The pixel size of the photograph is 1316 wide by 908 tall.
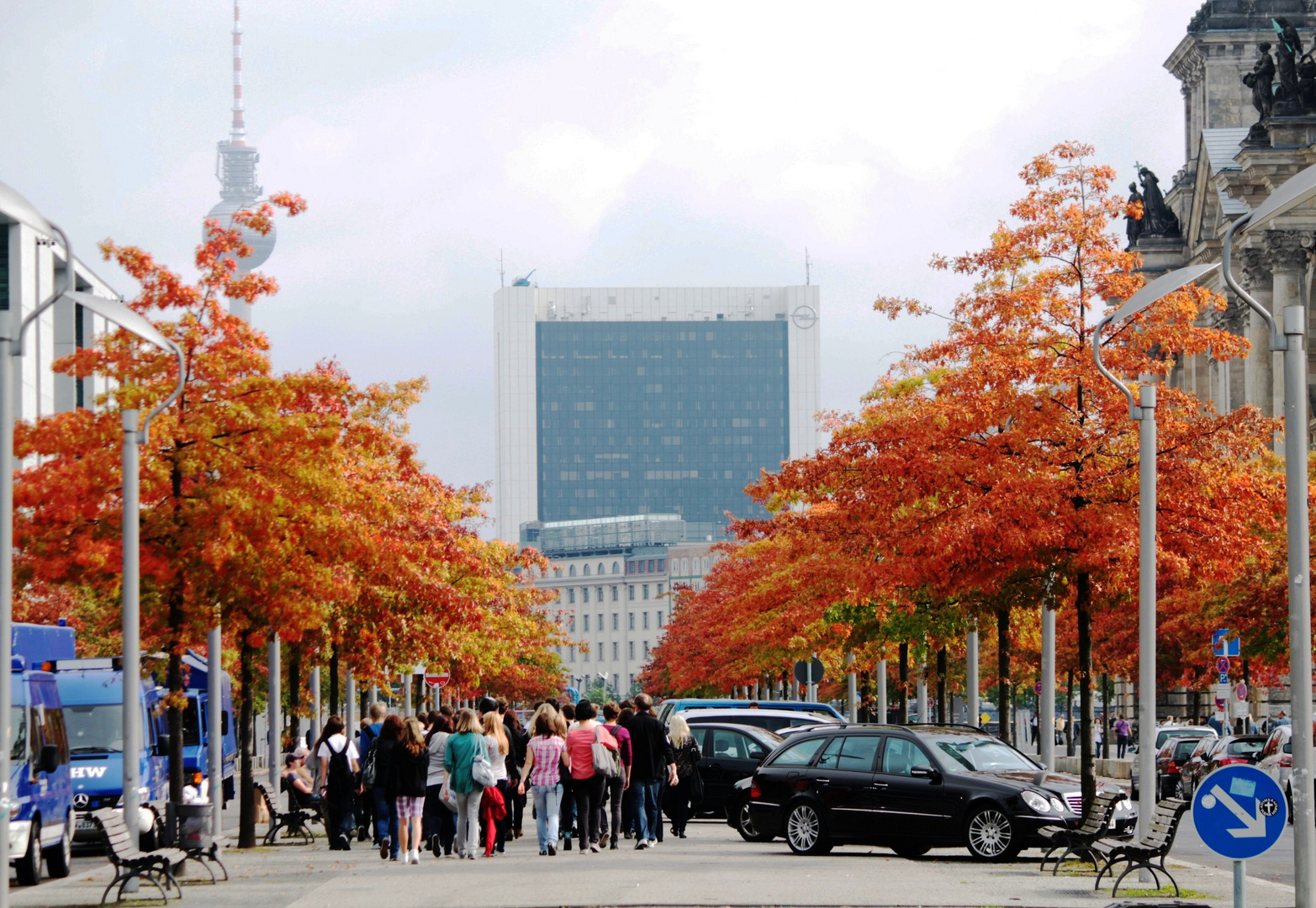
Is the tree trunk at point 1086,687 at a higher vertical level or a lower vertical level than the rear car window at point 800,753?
higher

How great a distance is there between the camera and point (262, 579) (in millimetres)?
19984

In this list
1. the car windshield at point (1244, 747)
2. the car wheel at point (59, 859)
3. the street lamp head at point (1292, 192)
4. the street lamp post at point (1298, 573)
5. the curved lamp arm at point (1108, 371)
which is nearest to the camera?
the street lamp post at point (1298, 573)

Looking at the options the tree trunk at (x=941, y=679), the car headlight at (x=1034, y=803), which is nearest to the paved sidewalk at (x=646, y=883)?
the car headlight at (x=1034, y=803)

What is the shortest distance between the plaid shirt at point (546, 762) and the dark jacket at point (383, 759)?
59.7 inches

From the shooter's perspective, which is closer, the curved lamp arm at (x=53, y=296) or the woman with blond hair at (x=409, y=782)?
the curved lamp arm at (x=53, y=296)

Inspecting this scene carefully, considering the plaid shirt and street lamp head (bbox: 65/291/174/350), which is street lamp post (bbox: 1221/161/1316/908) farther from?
street lamp head (bbox: 65/291/174/350)

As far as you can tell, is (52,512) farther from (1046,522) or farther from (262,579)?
(1046,522)

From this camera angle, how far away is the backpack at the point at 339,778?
21859 millimetres

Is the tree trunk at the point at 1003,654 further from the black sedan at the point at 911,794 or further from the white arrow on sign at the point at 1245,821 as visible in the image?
the white arrow on sign at the point at 1245,821

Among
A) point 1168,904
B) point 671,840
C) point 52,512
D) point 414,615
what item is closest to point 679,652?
point 414,615

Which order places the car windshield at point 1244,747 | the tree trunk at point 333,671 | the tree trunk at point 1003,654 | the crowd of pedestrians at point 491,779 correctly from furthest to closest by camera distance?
the tree trunk at point 333,671, the car windshield at point 1244,747, the tree trunk at point 1003,654, the crowd of pedestrians at point 491,779

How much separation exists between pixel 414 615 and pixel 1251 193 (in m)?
42.5

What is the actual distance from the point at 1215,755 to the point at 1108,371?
559 inches

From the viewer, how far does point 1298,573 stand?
42.3 ft
